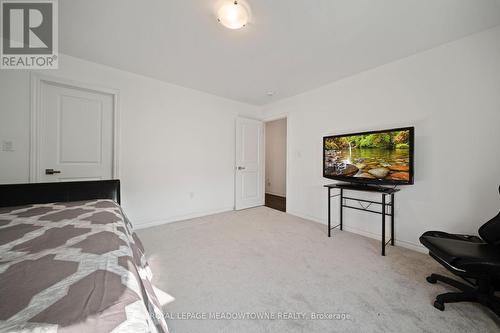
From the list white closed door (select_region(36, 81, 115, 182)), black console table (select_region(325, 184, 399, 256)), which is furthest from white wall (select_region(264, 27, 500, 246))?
white closed door (select_region(36, 81, 115, 182))

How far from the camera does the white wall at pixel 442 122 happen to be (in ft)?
→ 6.12

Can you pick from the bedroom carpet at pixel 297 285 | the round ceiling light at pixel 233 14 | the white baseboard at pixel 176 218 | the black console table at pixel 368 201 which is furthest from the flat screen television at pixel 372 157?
the white baseboard at pixel 176 218

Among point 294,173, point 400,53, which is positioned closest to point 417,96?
point 400,53

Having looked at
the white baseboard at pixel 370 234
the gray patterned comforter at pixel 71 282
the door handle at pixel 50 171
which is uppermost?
the door handle at pixel 50 171

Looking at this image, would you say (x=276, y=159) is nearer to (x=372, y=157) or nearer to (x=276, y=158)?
(x=276, y=158)

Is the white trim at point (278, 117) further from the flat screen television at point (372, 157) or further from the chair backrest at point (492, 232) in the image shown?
the chair backrest at point (492, 232)

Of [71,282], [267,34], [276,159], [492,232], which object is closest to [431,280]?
[492,232]

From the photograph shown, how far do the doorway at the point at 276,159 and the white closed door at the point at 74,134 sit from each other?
4124 mm

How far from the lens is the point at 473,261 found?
1.24 metres

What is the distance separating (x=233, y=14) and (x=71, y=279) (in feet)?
6.67

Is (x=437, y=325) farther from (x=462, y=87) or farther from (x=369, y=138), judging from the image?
(x=462, y=87)

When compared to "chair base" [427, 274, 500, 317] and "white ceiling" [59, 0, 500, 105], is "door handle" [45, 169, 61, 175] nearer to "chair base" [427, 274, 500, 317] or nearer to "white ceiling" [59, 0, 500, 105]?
"white ceiling" [59, 0, 500, 105]

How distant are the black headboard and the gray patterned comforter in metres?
0.94

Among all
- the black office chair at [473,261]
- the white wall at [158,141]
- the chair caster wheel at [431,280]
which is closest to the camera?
the black office chair at [473,261]
